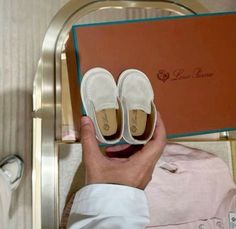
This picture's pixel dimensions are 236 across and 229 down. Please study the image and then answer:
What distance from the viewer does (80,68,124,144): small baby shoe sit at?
653 mm

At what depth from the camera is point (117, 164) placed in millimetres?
587

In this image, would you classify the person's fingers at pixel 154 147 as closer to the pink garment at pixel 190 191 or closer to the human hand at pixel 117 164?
the human hand at pixel 117 164

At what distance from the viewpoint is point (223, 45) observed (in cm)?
76

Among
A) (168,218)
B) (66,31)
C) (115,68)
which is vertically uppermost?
(66,31)

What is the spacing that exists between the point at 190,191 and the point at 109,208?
1.13 feet

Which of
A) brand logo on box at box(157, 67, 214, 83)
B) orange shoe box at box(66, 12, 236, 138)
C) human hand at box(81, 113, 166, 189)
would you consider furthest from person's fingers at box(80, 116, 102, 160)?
brand logo on box at box(157, 67, 214, 83)

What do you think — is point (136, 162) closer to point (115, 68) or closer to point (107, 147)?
point (107, 147)

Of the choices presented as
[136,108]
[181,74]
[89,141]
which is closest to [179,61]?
[181,74]

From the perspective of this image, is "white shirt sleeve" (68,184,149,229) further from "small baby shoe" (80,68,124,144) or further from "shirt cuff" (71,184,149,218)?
"small baby shoe" (80,68,124,144)

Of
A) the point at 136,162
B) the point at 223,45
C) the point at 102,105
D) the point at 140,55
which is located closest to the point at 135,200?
the point at 136,162

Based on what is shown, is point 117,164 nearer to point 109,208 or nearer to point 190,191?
point 109,208

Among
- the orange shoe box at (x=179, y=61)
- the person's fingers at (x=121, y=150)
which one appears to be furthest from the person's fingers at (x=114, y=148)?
the orange shoe box at (x=179, y=61)

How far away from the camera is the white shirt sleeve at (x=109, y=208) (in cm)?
52

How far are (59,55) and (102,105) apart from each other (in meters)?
0.27
